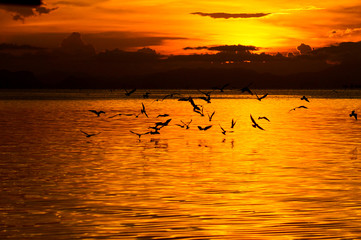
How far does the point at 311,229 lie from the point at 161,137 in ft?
94.3

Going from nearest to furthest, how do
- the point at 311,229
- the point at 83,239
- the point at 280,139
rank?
the point at 83,239 → the point at 311,229 → the point at 280,139

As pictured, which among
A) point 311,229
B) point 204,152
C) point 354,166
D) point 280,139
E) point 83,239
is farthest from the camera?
point 280,139

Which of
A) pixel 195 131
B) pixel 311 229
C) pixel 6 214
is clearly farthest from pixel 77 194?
pixel 195 131

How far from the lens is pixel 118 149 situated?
3634cm

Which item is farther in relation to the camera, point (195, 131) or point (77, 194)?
point (195, 131)

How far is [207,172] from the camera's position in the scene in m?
27.1

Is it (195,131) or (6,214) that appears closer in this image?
(6,214)

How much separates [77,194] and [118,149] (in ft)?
48.4

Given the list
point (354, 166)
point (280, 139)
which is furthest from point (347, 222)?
point (280, 139)

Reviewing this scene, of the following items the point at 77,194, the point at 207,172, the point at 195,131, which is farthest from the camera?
the point at 195,131

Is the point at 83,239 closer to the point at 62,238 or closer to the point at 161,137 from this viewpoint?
the point at 62,238

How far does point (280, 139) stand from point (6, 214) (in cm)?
2783

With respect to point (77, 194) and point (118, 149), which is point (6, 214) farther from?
point (118, 149)

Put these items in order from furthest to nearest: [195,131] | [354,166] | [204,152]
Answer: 1. [195,131]
2. [204,152]
3. [354,166]
